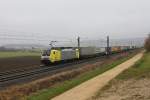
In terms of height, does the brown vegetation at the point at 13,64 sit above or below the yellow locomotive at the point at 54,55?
below

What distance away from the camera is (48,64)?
171 ft

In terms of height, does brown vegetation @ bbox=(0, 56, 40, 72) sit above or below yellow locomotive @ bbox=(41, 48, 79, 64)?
below

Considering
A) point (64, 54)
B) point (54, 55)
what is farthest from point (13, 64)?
point (64, 54)

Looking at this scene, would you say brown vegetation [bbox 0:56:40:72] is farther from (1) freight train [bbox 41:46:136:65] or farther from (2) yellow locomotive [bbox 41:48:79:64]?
(1) freight train [bbox 41:46:136:65]

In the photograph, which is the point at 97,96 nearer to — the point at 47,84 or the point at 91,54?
the point at 47,84

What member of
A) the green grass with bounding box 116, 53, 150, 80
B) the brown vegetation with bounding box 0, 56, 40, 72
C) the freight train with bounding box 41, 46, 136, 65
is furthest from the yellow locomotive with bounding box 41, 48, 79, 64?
the green grass with bounding box 116, 53, 150, 80

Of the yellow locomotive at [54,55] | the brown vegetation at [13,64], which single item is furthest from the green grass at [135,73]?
the yellow locomotive at [54,55]

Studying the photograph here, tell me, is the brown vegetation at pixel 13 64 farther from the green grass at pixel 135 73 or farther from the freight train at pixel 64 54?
the green grass at pixel 135 73

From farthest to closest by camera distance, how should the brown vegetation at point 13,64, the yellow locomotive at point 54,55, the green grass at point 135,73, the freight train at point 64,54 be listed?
the freight train at point 64,54
the yellow locomotive at point 54,55
the brown vegetation at point 13,64
the green grass at point 135,73

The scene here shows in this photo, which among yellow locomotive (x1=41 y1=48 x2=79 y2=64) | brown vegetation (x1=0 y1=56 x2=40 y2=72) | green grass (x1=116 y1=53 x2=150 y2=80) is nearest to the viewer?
green grass (x1=116 y1=53 x2=150 y2=80)

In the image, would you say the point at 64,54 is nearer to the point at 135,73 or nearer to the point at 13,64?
the point at 13,64

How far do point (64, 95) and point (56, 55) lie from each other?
1347 inches

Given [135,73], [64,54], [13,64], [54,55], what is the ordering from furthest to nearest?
[64,54] → [54,55] → [13,64] → [135,73]

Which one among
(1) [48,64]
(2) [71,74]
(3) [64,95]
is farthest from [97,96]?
(1) [48,64]
